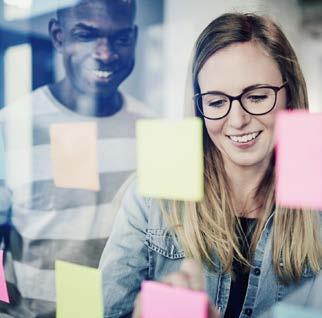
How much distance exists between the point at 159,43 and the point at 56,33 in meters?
0.38

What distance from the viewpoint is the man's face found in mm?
1330

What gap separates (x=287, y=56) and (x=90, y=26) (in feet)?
1.98

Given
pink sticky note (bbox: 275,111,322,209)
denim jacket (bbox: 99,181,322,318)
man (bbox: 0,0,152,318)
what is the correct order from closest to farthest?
pink sticky note (bbox: 275,111,322,209)
denim jacket (bbox: 99,181,322,318)
man (bbox: 0,0,152,318)

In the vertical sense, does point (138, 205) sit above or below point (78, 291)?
above

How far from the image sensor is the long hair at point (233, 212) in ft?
3.37

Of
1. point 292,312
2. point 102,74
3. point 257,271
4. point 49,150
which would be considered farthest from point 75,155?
point 292,312

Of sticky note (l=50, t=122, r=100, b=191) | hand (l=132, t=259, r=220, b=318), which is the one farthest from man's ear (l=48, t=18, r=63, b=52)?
hand (l=132, t=259, r=220, b=318)

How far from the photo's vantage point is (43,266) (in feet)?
5.02

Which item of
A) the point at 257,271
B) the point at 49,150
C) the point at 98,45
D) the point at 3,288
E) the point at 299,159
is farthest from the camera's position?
the point at 3,288

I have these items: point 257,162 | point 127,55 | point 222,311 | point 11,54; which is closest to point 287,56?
point 257,162

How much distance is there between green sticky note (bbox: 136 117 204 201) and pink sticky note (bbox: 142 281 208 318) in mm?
219

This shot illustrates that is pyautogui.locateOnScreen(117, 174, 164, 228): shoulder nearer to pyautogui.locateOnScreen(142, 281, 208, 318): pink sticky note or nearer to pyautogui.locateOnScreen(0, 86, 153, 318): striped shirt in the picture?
pyautogui.locateOnScreen(0, 86, 153, 318): striped shirt

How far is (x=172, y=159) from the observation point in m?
1.17

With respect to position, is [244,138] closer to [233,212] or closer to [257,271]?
[233,212]
